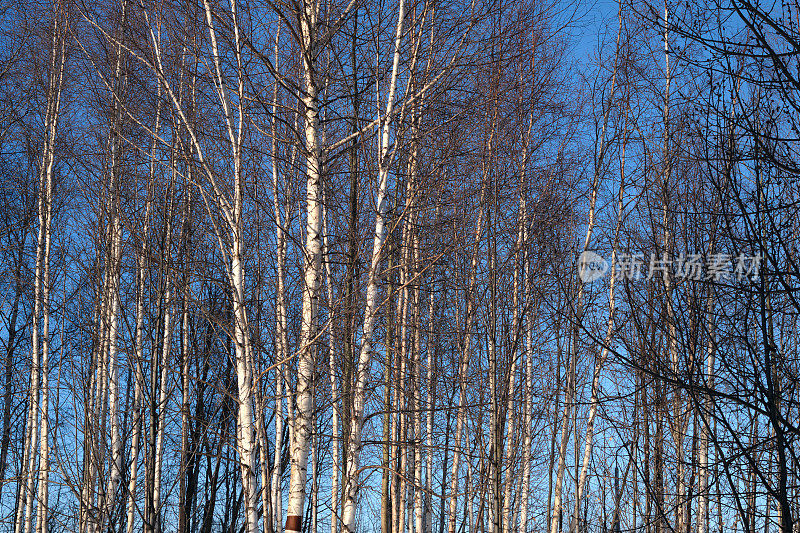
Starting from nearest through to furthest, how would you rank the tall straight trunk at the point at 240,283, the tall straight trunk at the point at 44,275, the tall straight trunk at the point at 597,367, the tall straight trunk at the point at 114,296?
the tall straight trunk at the point at 240,283 → the tall straight trunk at the point at 114,296 → the tall straight trunk at the point at 597,367 → the tall straight trunk at the point at 44,275

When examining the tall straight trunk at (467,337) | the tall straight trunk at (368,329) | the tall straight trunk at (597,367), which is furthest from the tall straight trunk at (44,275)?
the tall straight trunk at (597,367)

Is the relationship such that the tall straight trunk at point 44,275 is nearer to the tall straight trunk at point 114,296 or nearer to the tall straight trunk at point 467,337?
the tall straight trunk at point 114,296

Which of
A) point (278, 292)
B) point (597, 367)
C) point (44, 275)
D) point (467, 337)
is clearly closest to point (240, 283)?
point (278, 292)

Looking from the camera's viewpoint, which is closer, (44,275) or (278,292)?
(278,292)

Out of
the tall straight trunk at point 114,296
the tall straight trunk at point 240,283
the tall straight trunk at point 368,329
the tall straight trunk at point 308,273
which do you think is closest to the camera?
the tall straight trunk at point 308,273

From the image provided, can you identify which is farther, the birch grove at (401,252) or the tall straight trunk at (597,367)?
the tall straight trunk at (597,367)

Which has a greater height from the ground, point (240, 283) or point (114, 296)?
point (114, 296)

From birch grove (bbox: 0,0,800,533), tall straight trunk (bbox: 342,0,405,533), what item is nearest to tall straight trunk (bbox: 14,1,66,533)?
birch grove (bbox: 0,0,800,533)

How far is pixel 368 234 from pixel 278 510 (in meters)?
4.55

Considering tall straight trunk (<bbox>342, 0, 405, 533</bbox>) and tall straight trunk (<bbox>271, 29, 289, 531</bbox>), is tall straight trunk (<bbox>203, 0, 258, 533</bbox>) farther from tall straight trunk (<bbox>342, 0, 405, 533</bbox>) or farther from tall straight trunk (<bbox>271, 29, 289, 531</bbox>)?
tall straight trunk (<bbox>342, 0, 405, 533</bbox>)

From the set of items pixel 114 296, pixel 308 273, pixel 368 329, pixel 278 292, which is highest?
pixel 114 296

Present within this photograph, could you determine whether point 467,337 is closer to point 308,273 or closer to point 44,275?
point 308,273

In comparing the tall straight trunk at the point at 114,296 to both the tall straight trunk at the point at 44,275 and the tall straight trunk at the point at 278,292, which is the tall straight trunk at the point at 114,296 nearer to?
the tall straight trunk at the point at 44,275

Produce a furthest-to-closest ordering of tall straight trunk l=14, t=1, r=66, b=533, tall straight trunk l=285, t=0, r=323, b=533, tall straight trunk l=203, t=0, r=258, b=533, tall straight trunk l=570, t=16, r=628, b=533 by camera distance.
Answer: tall straight trunk l=14, t=1, r=66, b=533
tall straight trunk l=570, t=16, r=628, b=533
tall straight trunk l=203, t=0, r=258, b=533
tall straight trunk l=285, t=0, r=323, b=533
